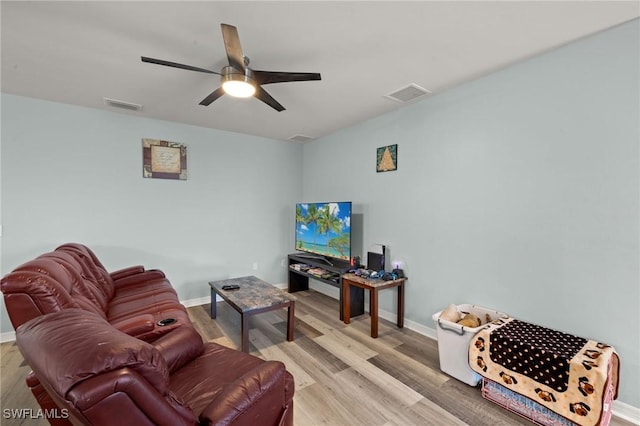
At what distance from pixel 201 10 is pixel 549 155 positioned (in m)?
2.62

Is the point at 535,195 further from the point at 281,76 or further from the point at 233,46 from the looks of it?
the point at 233,46

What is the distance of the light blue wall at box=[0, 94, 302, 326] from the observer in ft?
10.0

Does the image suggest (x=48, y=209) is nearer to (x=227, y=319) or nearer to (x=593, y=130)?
(x=227, y=319)

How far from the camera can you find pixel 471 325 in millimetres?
2285

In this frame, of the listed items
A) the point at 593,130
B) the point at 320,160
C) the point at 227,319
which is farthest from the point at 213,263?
the point at 593,130

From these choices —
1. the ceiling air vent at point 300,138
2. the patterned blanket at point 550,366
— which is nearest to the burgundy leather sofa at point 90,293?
the patterned blanket at point 550,366

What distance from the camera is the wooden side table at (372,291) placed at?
2.95 metres

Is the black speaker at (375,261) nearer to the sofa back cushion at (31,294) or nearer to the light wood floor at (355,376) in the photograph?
the light wood floor at (355,376)

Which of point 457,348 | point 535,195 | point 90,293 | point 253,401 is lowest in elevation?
point 457,348

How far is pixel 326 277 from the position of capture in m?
3.62

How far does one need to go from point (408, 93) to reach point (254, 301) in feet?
8.47

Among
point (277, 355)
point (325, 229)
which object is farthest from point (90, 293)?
point (325, 229)

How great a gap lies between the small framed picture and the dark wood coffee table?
6.19 ft

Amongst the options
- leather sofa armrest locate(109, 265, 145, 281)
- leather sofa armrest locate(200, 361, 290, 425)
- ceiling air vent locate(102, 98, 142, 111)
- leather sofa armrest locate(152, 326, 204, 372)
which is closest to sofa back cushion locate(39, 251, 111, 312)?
leather sofa armrest locate(109, 265, 145, 281)
